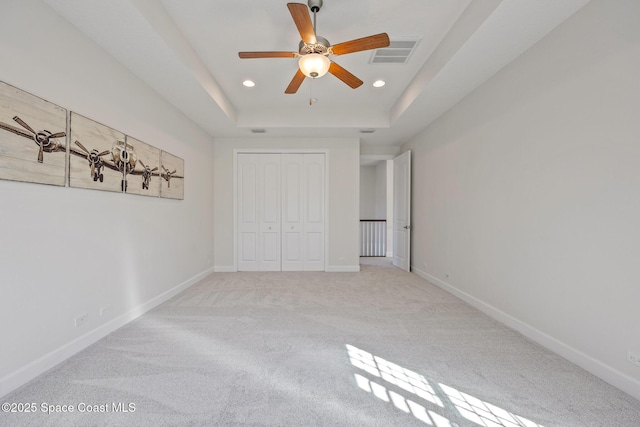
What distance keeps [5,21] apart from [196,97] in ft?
5.97

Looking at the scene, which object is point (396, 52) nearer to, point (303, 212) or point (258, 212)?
point (303, 212)

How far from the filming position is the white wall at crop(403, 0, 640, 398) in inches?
67.8

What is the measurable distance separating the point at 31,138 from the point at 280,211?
376 centimetres

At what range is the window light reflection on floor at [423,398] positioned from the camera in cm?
147

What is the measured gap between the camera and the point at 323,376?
1854 millimetres

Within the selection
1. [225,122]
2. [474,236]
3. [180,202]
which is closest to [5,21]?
[180,202]

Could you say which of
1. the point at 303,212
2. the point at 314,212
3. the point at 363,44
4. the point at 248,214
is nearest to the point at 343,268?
the point at 314,212

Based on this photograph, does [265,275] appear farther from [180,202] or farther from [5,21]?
[5,21]

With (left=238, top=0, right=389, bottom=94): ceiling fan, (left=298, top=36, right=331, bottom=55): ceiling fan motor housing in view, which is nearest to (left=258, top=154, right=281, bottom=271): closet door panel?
(left=238, top=0, right=389, bottom=94): ceiling fan

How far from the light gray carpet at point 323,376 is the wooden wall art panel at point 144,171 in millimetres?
1394

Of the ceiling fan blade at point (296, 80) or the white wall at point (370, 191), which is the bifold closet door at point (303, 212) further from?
the white wall at point (370, 191)

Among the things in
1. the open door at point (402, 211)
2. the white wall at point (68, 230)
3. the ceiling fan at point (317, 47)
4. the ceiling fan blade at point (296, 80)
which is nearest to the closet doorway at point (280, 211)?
the open door at point (402, 211)

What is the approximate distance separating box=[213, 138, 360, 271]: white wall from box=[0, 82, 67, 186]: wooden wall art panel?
10.6ft

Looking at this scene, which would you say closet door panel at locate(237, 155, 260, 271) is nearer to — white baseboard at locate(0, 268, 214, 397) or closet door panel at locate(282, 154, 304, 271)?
closet door panel at locate(282, 154, 304, 271)
